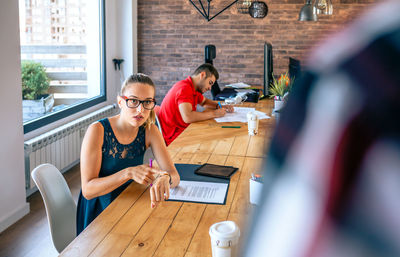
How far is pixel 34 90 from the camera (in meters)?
4.29

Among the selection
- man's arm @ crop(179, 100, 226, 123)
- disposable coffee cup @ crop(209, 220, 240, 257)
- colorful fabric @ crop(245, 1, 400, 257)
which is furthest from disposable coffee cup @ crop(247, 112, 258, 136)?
colorful fabric @ crop(245, 1, 400, 257)

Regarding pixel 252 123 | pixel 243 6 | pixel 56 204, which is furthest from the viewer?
pixel 243 6

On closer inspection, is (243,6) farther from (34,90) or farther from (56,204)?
(56,204)

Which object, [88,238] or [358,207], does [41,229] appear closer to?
[88,238]

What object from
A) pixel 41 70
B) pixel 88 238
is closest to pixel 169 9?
pixel 41 70

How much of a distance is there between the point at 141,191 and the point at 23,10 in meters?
2.85

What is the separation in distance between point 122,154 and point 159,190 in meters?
0.49

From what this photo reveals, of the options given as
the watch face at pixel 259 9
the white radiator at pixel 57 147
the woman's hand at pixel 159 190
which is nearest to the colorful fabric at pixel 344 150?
the woman's hand at pixel 159 190

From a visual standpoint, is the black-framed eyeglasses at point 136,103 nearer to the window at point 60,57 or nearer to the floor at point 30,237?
the floor at point 30,237

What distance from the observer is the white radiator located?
381 cm

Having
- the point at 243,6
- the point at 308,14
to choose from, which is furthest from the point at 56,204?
the point at 243,6

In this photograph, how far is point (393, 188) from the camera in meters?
0.17

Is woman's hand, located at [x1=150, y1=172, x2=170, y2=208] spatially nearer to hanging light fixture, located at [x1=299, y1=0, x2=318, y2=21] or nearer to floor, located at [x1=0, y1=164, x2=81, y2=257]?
floor, located at [x1=0, y1=164, x2=81, y2=257]

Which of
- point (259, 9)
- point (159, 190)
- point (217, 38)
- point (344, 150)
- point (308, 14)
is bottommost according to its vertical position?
point (159, 190)
